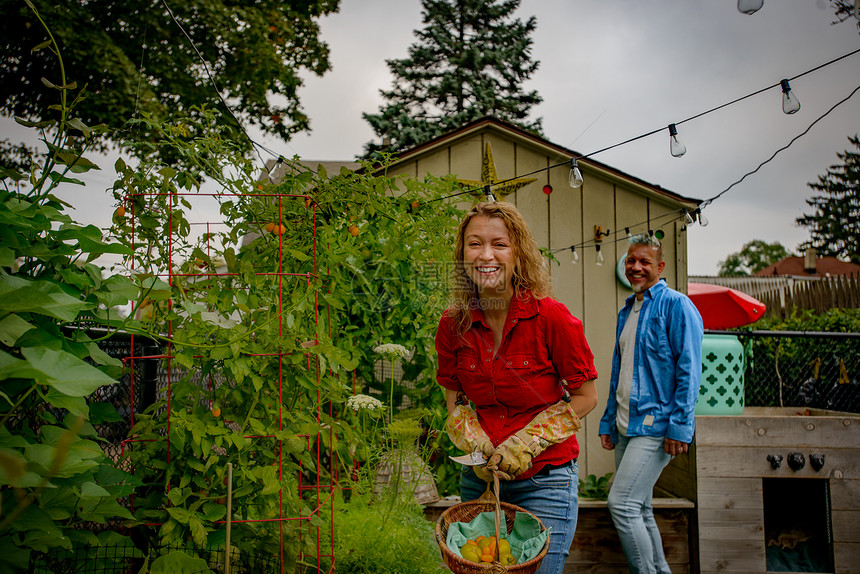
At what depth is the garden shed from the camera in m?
4.30

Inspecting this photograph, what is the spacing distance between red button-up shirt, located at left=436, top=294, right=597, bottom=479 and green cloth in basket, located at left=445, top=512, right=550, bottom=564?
6.5 inches

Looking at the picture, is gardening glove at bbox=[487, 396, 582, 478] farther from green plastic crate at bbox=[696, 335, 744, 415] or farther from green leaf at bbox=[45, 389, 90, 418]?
green plastic crate at bbox=[696, 335, 744, 415]

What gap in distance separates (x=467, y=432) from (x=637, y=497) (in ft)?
4.40

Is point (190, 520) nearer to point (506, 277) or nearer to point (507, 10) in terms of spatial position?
point (506, 277)

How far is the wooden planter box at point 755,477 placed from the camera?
121 inches

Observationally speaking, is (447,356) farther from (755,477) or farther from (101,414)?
(755,477)

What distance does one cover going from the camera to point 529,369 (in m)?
1.73

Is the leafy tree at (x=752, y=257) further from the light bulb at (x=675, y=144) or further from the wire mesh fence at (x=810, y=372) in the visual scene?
the light bulb at (x=675, y=144)

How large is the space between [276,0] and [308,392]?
9.68 metres

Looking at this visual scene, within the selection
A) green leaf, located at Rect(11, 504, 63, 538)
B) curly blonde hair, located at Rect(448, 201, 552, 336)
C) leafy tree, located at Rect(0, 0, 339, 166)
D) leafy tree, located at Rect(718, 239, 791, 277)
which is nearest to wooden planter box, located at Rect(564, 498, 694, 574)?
curly blonde hair, located at Rect(448, 201, 552, 336)

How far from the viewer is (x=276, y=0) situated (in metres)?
9.76

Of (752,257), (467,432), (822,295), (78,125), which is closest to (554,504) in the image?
(467,432)

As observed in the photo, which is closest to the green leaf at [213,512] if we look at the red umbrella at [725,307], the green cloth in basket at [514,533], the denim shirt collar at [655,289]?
the green cloth in basket at [514,533]

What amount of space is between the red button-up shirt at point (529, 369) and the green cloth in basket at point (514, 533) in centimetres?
16
